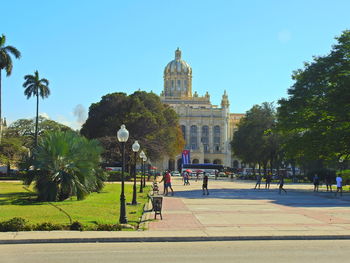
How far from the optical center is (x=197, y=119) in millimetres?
140375

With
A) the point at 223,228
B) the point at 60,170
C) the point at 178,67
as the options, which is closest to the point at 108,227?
the point at 223,228

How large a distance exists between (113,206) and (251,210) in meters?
6.70

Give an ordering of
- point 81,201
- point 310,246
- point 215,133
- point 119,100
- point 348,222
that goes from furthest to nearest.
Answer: point 215,133 < point 119,100 < point 81,201 < point 348,222 < point 310,246

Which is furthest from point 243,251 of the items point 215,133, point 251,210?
point 215,133

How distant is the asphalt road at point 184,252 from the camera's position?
9719 mm

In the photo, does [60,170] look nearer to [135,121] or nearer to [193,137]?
[135,121]

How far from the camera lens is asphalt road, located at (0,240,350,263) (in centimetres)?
972

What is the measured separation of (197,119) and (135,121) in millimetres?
79502

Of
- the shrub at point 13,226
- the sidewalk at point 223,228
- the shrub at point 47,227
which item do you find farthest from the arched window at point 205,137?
the shrub at point 13,226

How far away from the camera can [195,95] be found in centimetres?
15062

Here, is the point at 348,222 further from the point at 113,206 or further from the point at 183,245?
the point at 113,206

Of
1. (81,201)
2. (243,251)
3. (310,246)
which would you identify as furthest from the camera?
(81,201)

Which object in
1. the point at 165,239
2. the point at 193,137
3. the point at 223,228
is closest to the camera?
the point at 165,239

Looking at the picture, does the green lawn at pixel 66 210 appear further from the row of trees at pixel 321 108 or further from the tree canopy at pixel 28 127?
the tree canopy at pixel 28 127
